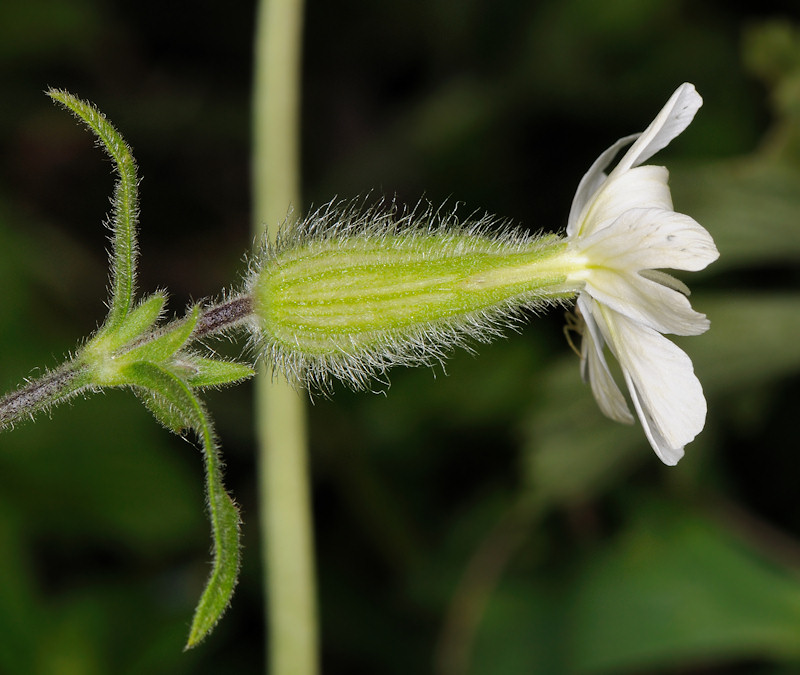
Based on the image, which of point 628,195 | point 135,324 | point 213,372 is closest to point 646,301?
point 628,195

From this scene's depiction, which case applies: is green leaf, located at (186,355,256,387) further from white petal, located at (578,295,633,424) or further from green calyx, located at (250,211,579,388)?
white petal, located at (578,295,633,424)

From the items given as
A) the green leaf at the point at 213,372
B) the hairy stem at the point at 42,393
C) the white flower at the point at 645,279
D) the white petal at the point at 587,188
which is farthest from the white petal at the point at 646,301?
the hairy stem at the point at 42,393

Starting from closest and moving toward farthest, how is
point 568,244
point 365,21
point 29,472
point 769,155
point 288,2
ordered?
point 568,244 < point 288,2 < point 769,155 < point 29,472 < point 365,21

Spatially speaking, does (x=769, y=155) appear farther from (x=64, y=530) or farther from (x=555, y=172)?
(x=64, y=530)

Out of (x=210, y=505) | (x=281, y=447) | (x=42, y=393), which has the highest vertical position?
(x=281, y=447)

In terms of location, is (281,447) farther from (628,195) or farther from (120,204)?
(628,195)

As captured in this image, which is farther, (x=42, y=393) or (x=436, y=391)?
(x=436, y=391)

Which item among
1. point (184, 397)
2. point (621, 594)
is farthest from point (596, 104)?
point (184, 397)
